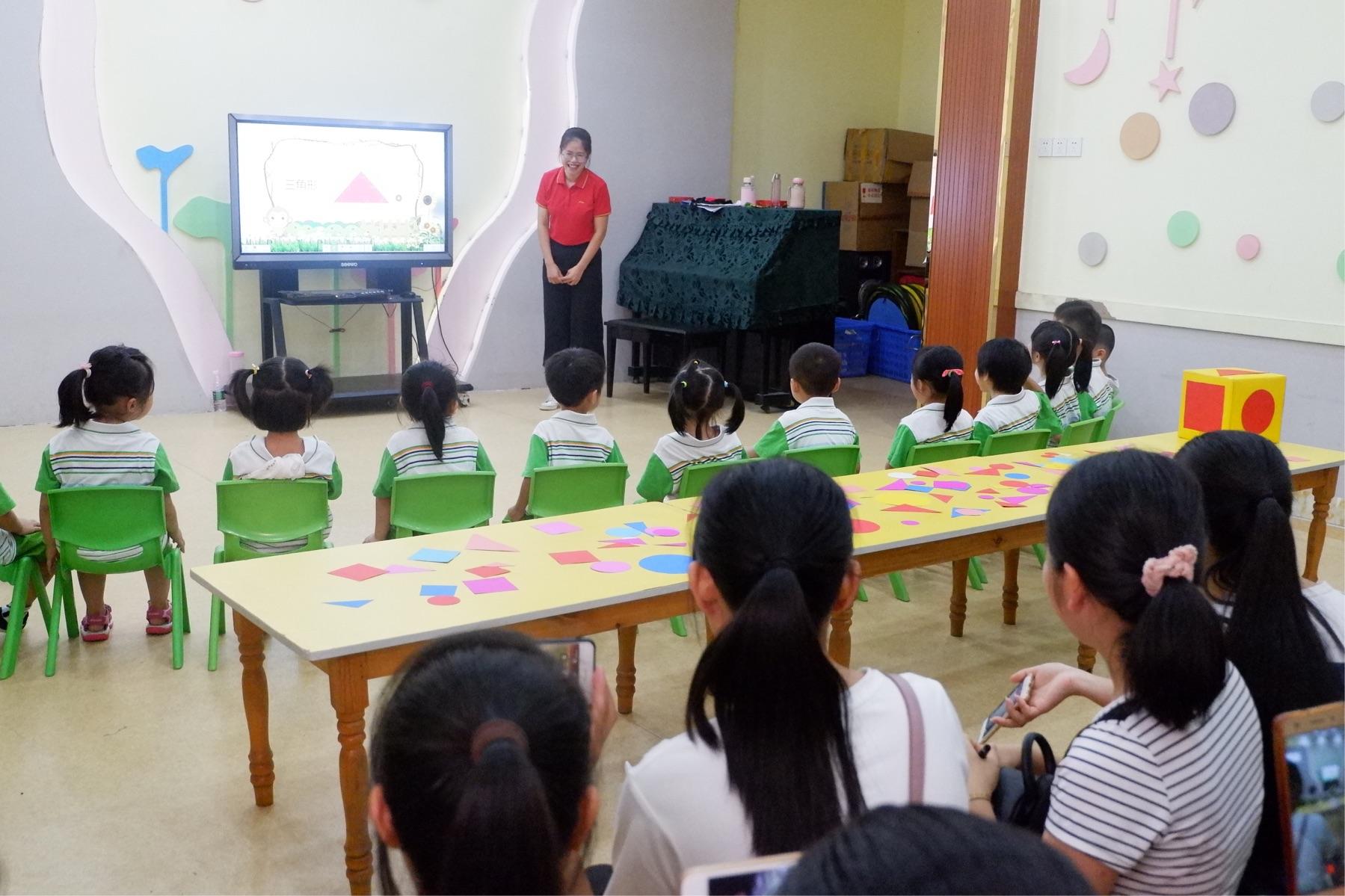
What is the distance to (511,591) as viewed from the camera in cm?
236

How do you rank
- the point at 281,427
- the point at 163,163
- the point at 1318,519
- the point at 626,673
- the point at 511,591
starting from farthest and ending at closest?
the point at 163,163
the point at 1318,519
the point at 281,427
the point at 626,673
the point at 511,591

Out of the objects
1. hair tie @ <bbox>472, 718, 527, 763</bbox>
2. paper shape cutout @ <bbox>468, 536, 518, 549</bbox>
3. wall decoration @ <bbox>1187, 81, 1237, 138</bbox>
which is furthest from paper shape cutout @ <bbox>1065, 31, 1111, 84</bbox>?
hair tie @ <bbox>472, 718, 527, 763</bbox>

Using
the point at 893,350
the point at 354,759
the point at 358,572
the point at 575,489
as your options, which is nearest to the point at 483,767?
the point at 354,759

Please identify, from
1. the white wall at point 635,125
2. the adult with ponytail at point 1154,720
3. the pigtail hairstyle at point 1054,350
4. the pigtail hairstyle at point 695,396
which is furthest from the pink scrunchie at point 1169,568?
the white wall at point 635,125

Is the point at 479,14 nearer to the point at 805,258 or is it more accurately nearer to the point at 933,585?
the point at 805,258

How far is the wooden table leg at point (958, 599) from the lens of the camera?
3.71 metres

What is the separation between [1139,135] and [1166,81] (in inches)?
9.9

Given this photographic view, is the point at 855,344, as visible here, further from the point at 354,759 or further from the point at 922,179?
the point at 354,759

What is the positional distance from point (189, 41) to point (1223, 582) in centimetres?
612

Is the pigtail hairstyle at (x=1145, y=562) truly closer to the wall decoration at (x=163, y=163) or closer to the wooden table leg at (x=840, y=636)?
the wooden table leg at (x=840, y=636)

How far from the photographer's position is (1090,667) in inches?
137

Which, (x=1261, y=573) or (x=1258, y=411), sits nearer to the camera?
(x=1261, y=573)

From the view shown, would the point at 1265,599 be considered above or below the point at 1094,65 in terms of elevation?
below

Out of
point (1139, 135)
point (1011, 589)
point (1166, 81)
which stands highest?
point (1166, 81)
